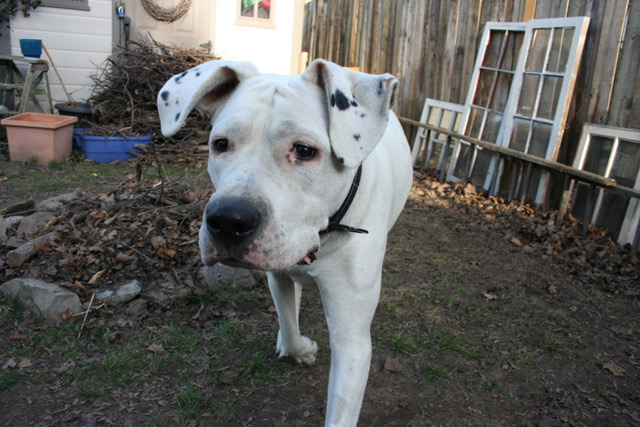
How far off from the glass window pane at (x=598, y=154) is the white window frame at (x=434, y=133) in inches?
85.3

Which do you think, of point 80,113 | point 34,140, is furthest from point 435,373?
point 80,113

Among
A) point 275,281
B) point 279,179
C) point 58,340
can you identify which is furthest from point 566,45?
point 58,340

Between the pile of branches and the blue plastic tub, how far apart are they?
17cm

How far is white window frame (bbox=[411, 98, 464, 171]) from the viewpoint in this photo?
779 centimetres

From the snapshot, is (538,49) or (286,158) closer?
(286,158)

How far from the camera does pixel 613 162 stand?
210 inches

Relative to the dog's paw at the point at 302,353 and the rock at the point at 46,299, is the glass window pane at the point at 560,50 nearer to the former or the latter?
the dog's paw at the point at 302,353

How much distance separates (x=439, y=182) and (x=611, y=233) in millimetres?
2682

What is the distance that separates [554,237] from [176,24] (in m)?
7.74

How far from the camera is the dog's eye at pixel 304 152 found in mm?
2016

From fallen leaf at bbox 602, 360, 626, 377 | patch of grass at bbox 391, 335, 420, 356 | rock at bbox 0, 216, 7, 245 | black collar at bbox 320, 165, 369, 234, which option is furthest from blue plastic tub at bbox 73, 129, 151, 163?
fallen leaf at bbox 602, 360, 626, 377

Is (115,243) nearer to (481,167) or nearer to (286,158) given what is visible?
(286,158)

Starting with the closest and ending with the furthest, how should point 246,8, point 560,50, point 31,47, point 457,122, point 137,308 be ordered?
point 137,308 → point 560,50 → point 457,122 → point 31,47 → point 246,8

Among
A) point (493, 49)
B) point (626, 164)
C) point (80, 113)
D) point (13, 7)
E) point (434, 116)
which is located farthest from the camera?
point (13, 7)
